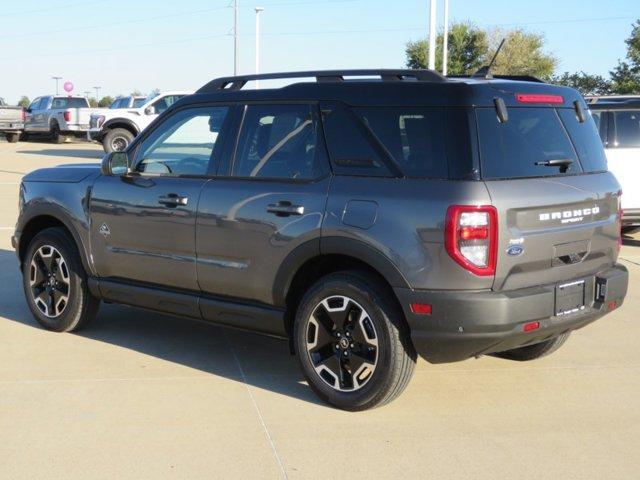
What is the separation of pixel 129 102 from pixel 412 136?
25356 mm

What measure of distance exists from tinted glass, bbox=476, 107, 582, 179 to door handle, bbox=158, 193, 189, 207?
2.03m

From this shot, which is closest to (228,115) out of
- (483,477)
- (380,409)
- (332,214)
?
(332,214)

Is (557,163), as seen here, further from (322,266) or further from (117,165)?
(117,165)

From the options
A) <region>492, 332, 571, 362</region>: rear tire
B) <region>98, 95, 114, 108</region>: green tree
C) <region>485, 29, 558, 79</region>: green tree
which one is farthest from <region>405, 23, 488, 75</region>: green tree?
<region>492, 332, 571, 362</region>: rear tire

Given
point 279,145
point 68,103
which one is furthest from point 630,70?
point 279,145

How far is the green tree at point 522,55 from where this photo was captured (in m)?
61.0

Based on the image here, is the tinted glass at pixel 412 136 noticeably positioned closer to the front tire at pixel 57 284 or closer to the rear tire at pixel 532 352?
the rear tire at pixel 532 352

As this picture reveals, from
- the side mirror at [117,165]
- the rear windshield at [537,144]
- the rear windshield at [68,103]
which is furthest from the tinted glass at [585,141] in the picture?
the rear windshield at [68,103]

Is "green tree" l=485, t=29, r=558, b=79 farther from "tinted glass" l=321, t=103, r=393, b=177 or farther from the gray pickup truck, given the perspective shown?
"tinted glass" l=321, t=103, r=393, b=177

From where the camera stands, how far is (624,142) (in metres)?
11.1

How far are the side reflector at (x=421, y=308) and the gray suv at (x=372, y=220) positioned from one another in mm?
15

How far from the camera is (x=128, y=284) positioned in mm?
6176

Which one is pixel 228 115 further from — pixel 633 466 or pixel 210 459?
pixel 633 466

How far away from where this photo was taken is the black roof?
4.71 m
